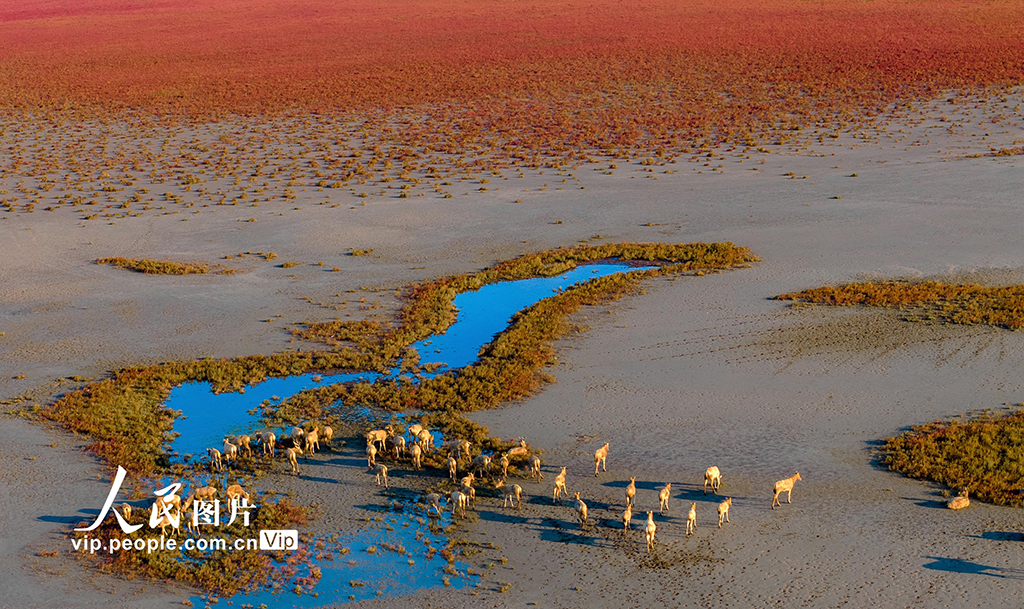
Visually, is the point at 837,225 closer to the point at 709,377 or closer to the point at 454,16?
the point at 709,377

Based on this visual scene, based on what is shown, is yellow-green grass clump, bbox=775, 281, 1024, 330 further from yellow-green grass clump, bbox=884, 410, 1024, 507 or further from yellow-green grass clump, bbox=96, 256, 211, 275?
yellow-green grass clump, bbox=96, 256, 211, 275

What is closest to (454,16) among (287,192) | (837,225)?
(287,192)

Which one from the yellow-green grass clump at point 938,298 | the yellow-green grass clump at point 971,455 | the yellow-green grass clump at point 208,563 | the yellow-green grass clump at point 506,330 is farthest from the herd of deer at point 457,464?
the yellow-green grass clump at point 938,298

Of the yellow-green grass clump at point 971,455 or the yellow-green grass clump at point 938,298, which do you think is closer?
the yellow-green grass clump at point 971,455
